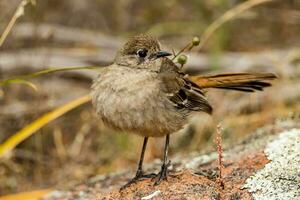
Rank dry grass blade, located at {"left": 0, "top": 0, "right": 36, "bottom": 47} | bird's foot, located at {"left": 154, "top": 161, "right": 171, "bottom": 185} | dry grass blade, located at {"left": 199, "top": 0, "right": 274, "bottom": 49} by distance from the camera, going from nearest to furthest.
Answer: bird's foot, located at {"left": 154, "top": 161, "right": 171, "bottom": 185} < dry grass blade, located at {"left": 0, "top": 0, "right": 36, "bottom": 47} < dry grass blade, located at {"left": 199, "top": 0, "right": 274, "bottom": 49}

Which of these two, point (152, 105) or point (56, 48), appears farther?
point (56, 48)

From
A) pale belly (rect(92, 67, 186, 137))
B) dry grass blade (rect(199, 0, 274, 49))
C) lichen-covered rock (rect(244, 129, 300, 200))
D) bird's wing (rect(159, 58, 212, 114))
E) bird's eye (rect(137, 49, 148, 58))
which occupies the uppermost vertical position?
dry grass blade (rect(199, 0, 274, 49))

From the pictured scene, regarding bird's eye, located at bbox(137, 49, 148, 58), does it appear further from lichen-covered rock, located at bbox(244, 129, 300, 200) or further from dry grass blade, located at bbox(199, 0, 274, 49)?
dry grass blade, located at bbox(199, 0, 274, 49)

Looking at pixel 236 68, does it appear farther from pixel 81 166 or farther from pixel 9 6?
pixel 9 6

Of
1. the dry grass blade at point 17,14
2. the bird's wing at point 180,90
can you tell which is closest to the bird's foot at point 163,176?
the bird's wing at point 180,90

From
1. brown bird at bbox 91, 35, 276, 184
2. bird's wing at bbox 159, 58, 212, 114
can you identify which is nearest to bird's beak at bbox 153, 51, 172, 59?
brown bird at bbox 91, 35, 276, 184

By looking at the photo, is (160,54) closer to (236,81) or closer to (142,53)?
(142,53)

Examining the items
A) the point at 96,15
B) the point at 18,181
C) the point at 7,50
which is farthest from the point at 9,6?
the point at 18,181
